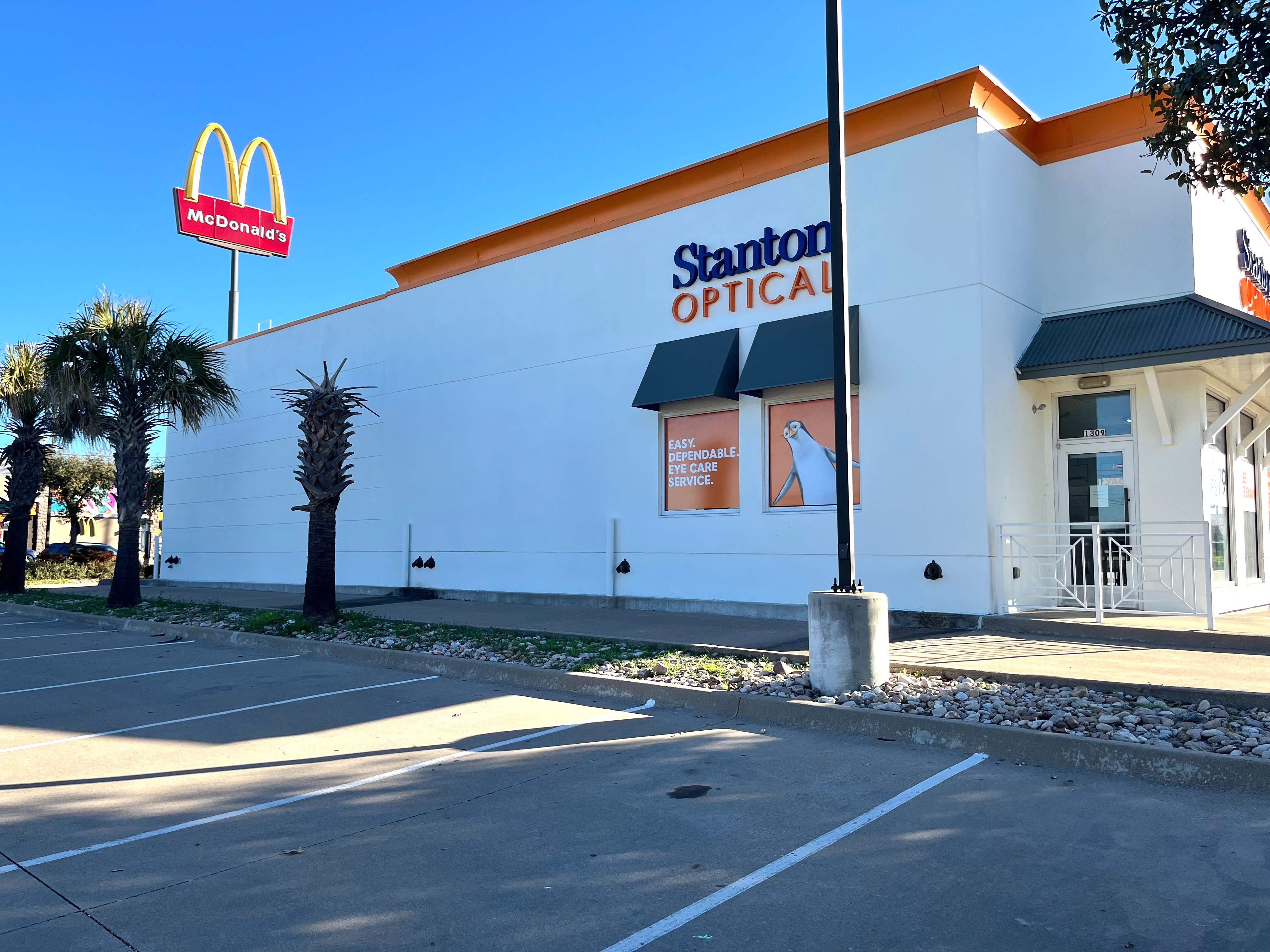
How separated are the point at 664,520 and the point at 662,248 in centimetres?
481

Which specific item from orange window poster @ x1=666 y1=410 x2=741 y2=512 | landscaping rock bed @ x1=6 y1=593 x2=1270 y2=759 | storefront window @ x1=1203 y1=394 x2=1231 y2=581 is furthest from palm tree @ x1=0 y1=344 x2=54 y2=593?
storefront window @ x1=1203 y1=394 x2=1231 y2=581

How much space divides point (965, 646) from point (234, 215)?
30.2 metres

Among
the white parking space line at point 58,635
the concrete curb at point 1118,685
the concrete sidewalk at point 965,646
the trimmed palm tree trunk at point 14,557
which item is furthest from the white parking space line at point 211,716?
the trimmed palm tree trunk at point 14,557

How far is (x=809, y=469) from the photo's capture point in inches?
555

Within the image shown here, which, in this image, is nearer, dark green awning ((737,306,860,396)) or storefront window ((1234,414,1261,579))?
dark green awning ((737,306,860,396))

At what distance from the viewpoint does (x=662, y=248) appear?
52.9ft

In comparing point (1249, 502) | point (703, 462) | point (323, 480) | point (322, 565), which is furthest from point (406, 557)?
point (1249, 502)

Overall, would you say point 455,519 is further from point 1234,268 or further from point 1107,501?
point 1234,268

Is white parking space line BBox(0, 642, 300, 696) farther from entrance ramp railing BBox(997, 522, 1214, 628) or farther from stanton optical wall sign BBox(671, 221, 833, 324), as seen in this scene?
entrance ramp railing BBox(997, 522, 1214, 628)

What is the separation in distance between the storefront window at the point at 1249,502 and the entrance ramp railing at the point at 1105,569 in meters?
2.70

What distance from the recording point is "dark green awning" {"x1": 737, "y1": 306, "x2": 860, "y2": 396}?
44.2ft

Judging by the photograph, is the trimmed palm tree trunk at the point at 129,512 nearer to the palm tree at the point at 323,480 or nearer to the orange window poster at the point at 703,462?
the palm tree at the point at 323,480

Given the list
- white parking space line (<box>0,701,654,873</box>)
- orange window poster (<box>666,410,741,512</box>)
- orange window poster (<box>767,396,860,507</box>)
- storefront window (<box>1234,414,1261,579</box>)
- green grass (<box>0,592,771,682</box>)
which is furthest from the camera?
orange window poster (<box>666,410,741,512</box>)

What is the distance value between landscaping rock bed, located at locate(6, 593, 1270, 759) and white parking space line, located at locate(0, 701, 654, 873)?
1371 mm
